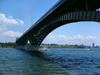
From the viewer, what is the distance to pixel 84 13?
22.7 m

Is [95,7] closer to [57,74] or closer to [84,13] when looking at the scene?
[84,13]

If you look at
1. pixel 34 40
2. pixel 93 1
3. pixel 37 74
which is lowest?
pixel 37 74

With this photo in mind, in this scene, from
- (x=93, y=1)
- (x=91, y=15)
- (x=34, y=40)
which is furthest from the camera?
(x=34, y=40)

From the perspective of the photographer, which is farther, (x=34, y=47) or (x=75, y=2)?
(x=34, y=47)

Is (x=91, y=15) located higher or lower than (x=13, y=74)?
higher

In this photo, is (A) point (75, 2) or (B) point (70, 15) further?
(B) point (70, 15)

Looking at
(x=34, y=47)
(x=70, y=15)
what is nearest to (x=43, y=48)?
(x=34, y=47)

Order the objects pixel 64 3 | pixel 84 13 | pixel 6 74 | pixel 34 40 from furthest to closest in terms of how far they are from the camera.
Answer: pixel 34 40
pixel 64 3
pixel 84 13
pixel 6 74

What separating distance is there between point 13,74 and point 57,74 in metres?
5.61

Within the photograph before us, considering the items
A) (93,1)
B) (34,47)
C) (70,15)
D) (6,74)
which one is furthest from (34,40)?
(6,74)

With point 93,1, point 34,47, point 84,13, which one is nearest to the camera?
point 84,13

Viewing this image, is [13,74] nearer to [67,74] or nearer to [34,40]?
[67,74]

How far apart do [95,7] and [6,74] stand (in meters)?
21.3

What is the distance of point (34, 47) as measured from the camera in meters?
91.3
